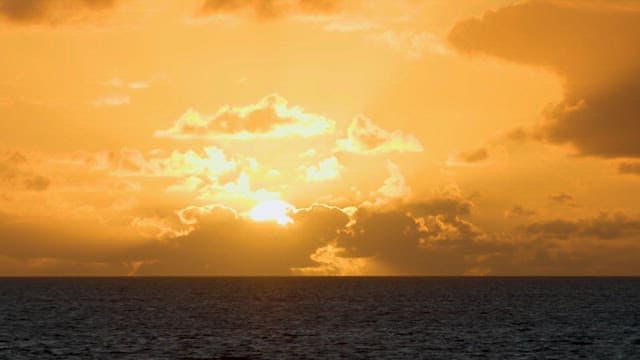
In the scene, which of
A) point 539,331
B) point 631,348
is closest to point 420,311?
point 539,331

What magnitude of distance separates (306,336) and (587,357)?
116ft

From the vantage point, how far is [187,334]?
117438mm

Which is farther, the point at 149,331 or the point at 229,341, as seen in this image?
the point at 149,331

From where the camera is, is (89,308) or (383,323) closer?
(383,323)

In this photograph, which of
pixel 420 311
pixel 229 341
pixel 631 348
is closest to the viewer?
pixel 631 348

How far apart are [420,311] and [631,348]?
73437 mm

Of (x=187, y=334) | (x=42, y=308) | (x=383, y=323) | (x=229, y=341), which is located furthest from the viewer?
(x=42, y=308)

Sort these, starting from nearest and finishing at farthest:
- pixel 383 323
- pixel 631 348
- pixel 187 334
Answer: pixel 631 348, pixel 187 334, pixel 383 323

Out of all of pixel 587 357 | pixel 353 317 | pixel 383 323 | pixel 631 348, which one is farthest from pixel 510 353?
pixel 353 317

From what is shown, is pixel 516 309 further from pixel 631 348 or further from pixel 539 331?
pixel 631 348

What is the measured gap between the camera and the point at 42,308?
182750 millimetres

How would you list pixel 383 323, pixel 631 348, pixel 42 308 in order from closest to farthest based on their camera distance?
pixel 631 348, pixel 383 323, pixel 42 308

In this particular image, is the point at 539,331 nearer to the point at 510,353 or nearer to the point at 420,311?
the point at 510,353

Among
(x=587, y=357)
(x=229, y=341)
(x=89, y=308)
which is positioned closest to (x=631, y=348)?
(x=587, y=357)
